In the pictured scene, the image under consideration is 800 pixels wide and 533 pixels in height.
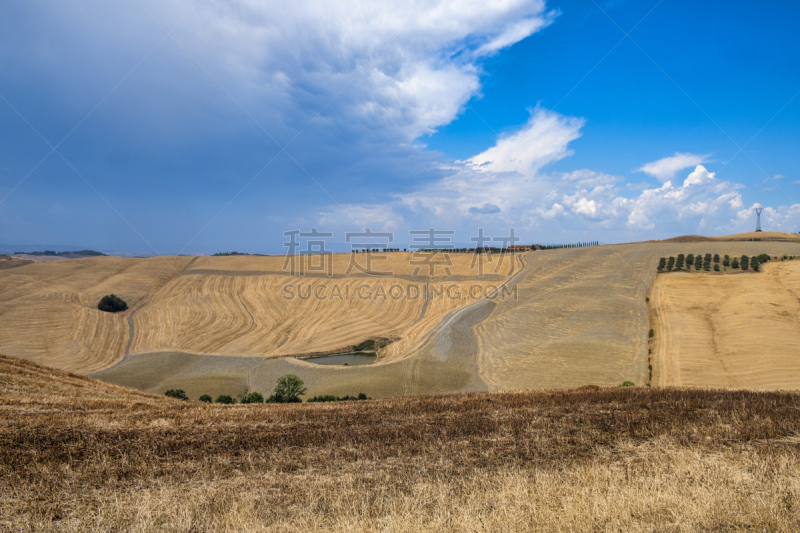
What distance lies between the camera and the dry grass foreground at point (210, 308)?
43.1 meters

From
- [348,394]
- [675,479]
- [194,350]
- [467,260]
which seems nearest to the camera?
[675,479]

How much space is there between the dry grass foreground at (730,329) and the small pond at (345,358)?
2558 cm

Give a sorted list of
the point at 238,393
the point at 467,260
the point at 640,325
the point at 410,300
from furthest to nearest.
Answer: the point at 467,260, the point at 410,300, the point at 640,325, the point at 238,393

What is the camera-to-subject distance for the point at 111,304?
5259 centimetres

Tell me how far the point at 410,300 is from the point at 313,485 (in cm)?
4891

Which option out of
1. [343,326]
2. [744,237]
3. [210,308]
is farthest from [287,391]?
[744,237]

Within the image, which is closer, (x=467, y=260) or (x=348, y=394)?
(x=348, y=394)

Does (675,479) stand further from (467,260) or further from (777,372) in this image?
(467,260)

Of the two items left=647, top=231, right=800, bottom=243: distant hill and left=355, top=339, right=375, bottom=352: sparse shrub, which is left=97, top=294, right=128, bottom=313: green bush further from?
left=647, top=231, right=800, bottom=243: distant hill

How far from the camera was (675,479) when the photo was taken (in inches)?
256

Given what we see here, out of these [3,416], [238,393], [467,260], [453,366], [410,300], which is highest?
[467,260]

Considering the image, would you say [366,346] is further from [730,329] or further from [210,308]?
[730,329]

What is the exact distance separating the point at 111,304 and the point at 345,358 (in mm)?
35134

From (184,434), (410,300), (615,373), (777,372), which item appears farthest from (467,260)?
(184,434)
